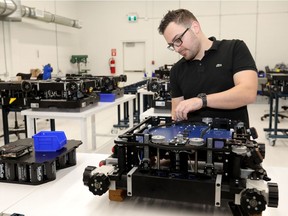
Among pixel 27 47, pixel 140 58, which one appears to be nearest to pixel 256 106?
pixel 140 58

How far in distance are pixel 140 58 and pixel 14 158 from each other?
25.5 ft

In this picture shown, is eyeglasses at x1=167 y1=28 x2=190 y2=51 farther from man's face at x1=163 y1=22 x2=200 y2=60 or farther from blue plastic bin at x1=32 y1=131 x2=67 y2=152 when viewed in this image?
blue plastic bin at x1=32 y1=131 x2=67 y2=152

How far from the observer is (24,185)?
1.30 meters

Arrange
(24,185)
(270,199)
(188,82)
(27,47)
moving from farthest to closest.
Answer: (27,47) < (188,82) < (24,185) < (270,199)

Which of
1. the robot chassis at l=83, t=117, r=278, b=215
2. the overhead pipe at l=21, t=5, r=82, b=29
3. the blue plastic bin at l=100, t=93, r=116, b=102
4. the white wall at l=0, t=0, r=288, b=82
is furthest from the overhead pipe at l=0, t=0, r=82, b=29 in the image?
the robot chassis at l=83, t=117, r=278, b=215

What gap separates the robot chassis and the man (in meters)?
0.35

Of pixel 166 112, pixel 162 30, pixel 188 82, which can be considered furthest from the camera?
pixel 166 112

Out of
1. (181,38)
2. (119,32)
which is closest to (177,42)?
(181,38)

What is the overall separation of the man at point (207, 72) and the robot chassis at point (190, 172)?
35cm

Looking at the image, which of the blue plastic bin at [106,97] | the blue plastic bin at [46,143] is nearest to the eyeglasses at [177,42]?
the blue plastic bin at [46,143]

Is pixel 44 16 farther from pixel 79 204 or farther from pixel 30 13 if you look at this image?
pixel 79 204

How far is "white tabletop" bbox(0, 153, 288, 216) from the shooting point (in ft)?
3.49

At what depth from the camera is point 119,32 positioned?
A: 888cm

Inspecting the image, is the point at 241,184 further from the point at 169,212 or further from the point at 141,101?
the point at 141,101
